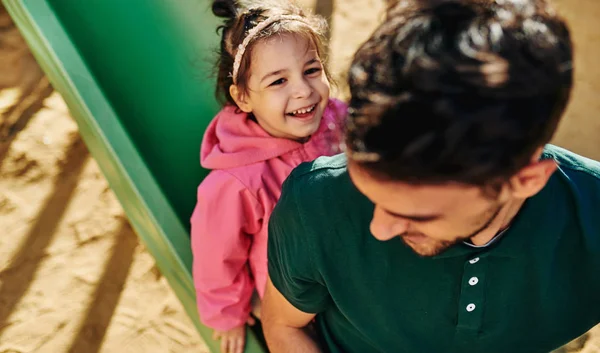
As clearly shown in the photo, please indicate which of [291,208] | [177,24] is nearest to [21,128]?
[177,24]

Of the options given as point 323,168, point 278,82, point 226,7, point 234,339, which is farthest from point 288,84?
point 234,339

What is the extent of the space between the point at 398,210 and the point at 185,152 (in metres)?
1.37

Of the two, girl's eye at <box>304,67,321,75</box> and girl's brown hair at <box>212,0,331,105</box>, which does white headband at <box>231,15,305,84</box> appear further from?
girl's eye at <box>304,67,321,75</box>

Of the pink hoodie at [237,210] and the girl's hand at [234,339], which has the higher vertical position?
the pink hoodie at [237,210]

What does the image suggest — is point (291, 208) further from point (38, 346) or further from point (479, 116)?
point (38, 346)

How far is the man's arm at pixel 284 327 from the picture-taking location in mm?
1328

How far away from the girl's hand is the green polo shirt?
0.54 meters

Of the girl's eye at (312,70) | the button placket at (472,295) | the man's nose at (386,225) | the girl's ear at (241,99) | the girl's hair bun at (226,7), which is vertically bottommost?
the button placket at (472,295)

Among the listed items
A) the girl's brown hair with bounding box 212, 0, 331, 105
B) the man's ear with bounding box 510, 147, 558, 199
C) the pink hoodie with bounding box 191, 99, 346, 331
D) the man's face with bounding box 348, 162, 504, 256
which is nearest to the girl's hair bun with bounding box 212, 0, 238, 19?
the girl's brown hair with bounding box 212, 0, 331, 105

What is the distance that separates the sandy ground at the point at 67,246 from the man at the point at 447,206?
92cm

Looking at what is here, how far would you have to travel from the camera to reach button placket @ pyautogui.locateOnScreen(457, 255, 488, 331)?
106 centimetres

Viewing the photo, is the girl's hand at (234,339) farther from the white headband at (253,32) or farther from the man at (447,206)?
the white headband at (253,32)

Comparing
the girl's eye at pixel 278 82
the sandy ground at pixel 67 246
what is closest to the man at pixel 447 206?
the girl's eye at pixel 278 82

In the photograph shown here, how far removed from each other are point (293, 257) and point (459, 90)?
0.49 m
